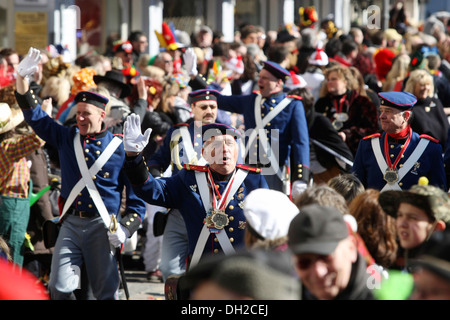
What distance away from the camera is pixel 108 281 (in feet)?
20.8

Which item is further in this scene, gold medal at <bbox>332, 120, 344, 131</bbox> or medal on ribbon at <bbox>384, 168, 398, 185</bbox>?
gold medal at <bbox>332, 120, 344, 131</bbox>

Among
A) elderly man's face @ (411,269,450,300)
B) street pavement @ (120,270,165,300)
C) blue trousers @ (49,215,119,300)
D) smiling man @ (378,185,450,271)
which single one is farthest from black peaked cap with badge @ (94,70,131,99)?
elderly man's face @ (411,269,450,300)

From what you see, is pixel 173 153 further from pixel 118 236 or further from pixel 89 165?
pixel 118 236

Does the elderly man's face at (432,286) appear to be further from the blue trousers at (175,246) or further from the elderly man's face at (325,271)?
the blue trousers at (175,246)

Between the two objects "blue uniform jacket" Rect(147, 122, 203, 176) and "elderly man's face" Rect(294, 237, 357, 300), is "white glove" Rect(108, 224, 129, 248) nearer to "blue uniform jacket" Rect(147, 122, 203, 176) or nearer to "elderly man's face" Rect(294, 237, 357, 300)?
"blue uniform jacket" Rect(147, 122, 203, 176)

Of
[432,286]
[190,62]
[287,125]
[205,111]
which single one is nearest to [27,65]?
[205,111]

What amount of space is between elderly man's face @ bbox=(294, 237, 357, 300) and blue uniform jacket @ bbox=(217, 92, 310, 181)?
4.19 meters

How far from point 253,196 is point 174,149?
2.90 m

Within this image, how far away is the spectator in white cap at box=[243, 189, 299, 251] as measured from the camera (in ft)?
12.8

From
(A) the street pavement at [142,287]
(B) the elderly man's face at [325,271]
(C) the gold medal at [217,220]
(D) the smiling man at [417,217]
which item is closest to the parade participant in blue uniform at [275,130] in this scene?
(A) the street pavement at [142,287]

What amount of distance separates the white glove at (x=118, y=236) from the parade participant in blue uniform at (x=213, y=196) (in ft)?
2.72

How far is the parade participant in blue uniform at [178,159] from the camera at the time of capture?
6.61 metres

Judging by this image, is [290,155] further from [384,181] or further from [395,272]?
[395,272]
